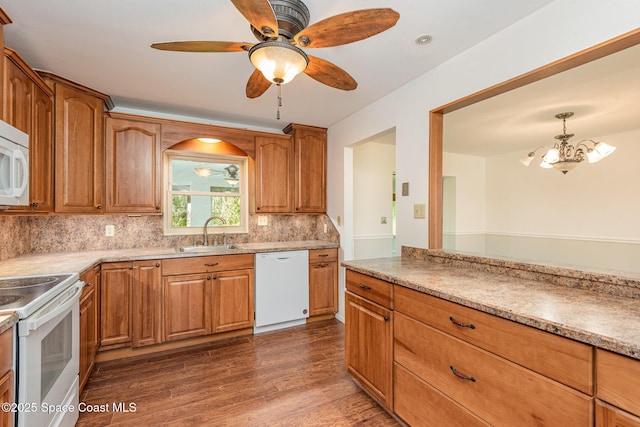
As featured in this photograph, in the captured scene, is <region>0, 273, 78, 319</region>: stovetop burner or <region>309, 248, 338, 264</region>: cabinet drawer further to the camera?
<region>309, 248, 338, 264</region>: cabinet drawer

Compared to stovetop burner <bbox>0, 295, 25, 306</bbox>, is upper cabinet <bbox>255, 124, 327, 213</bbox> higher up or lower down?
higher up

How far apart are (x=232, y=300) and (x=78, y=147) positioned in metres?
1.92

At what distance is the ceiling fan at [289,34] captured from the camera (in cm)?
122

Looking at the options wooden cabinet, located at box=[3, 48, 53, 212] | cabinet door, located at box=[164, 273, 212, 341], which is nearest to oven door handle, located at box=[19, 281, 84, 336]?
wooden cabinet, located at box=[3, 48, 53, 212]

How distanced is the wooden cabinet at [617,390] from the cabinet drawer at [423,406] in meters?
0.47

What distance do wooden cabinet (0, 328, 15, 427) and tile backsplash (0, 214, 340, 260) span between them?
158 centimetres

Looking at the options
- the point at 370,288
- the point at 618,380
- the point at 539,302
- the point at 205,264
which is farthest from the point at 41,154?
the point at 618,380

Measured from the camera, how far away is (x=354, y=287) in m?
2.07

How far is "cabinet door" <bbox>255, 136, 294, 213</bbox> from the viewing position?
3379 mm

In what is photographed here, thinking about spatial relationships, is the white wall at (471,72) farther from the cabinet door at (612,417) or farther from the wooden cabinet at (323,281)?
the cabinet door at (612,417)

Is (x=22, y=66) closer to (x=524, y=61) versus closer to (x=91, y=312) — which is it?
(x=91, y=312)

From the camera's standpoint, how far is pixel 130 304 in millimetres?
2545

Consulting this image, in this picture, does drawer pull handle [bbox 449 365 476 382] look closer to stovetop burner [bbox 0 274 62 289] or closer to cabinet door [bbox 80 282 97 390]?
stovetop burner [bbox 0 274 62 289]

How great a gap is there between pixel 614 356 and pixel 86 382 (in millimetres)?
3033
